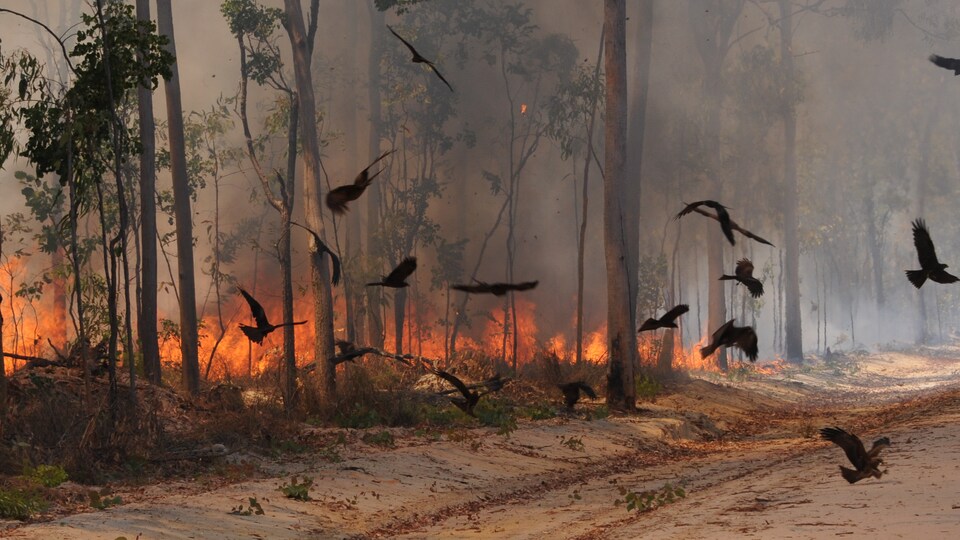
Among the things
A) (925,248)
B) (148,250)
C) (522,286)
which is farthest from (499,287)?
(148,250)

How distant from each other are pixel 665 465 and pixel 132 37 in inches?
330

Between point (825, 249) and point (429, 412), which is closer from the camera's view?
point (429, 412)

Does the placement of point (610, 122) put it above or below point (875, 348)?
above

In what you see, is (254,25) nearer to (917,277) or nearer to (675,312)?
(675,312)

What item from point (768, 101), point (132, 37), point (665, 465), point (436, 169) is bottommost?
point (665, 465)

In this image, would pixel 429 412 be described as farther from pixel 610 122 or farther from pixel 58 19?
pixel 58 19

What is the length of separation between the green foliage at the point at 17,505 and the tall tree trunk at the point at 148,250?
948 cm

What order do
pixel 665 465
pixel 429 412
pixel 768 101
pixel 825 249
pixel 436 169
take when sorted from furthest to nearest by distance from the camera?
pixel 825 249
pixel 768 101
pixel 436 169
pixel 429 412
pixel 665 465

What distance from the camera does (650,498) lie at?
35.4 ft

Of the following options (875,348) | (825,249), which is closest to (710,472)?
(875,348)

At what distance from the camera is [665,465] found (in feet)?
50.1

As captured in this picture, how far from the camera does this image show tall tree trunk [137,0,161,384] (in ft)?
64.5

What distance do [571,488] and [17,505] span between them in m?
5.93

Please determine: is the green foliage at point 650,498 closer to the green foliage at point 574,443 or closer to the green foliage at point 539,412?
the green foliage at point 574,443
